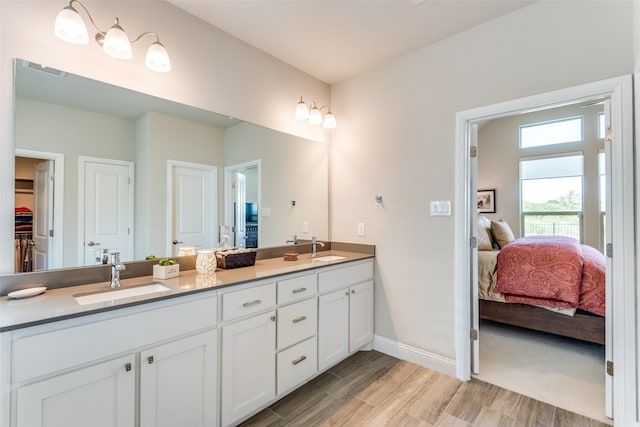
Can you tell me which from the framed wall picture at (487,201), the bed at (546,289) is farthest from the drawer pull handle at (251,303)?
the framed wall picture at (487,201)

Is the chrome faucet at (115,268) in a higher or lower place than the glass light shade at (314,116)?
lower

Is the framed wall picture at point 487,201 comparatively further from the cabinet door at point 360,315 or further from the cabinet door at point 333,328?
the cabinet door at point 333,328

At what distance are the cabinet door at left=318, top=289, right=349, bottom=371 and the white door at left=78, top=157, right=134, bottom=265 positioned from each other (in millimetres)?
1331

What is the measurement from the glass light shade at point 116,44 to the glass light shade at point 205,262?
1195 millimetres

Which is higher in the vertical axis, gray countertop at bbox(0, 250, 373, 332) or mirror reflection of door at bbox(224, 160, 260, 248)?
mirror reflection of door at bbox(224, 160, 260, 248)

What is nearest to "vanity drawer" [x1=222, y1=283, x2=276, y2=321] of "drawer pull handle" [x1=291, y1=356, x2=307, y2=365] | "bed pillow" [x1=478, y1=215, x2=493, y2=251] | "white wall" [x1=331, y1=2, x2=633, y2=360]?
"drawer pull handle" [x1=291, y1=356, x2=307, y2=365]

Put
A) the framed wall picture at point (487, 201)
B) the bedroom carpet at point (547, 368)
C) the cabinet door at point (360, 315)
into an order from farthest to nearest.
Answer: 1. the framed wall picture at point (487, 201)
2. the cabinet door at point (360, 315)
3. the bedroom carpet at point (547, 368)

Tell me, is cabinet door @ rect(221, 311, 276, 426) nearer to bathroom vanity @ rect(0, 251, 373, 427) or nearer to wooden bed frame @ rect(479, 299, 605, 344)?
bathroom vanity @ rect(0, 251, 373, 427)

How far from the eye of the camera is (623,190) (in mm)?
1613

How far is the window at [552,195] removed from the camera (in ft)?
16.9

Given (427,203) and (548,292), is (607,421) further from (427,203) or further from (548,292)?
(427,203)

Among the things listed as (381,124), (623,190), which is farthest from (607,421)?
(381,124)

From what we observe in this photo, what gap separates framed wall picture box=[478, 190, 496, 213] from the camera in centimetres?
596

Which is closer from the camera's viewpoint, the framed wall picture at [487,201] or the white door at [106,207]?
the white door at [106,207]
